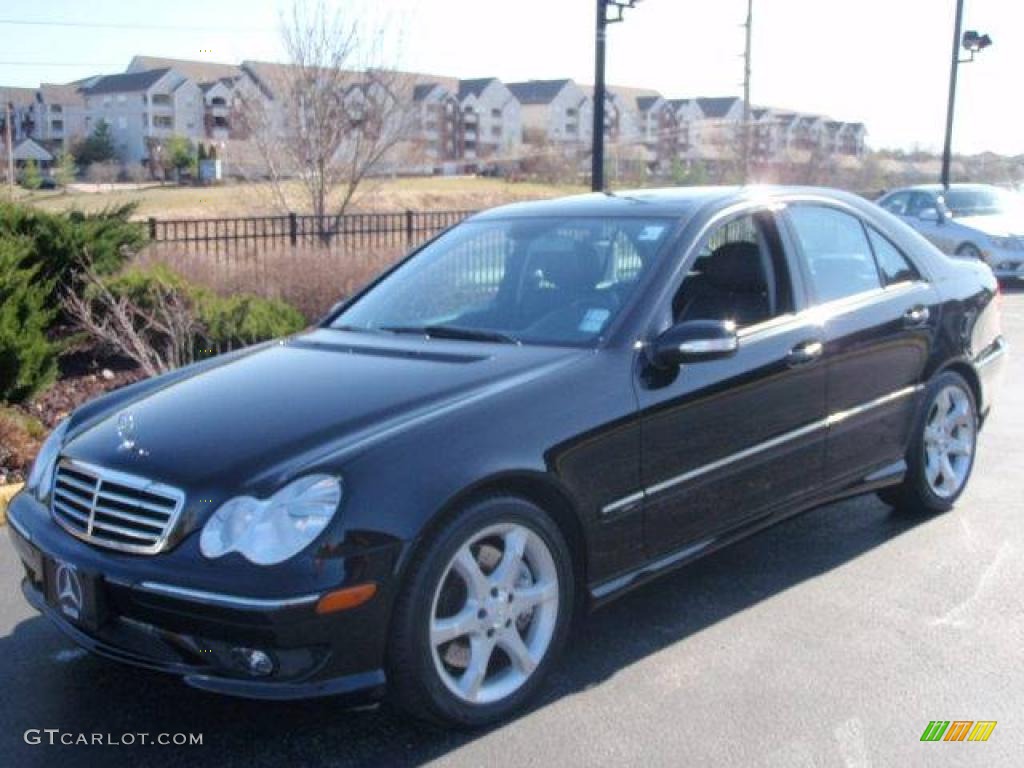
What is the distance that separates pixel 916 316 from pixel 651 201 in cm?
146

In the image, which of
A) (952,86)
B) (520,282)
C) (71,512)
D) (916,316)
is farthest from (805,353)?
(952,86)

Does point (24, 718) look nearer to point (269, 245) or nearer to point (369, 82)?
point (269, 245)

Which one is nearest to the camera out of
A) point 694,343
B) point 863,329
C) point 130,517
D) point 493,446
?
point 130,517

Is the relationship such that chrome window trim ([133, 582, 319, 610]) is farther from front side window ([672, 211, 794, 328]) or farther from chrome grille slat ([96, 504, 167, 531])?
front side window ([672, 211, 794, 328])

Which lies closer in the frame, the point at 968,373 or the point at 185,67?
the point at 968,373

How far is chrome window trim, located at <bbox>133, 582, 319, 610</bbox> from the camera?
3262mm

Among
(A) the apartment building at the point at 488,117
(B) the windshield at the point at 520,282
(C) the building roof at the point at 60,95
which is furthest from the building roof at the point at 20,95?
(B) the windshield at the point at 520,282

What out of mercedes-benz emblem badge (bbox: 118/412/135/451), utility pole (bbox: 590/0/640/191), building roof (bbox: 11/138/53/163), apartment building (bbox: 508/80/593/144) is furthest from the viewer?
apartment building (bbox: 508/80/593/144)

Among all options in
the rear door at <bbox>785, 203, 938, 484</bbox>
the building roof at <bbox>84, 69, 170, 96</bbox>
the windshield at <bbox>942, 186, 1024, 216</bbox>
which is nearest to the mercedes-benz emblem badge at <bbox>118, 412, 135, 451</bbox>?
the rear door at <bbox>785, 203, 938, 484</bbox>

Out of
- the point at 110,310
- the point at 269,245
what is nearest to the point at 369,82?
the point at 269,245

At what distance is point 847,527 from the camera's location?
5.80 m

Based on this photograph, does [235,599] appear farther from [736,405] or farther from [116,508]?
[736,405]

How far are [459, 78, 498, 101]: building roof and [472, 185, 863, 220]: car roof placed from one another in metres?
83.0

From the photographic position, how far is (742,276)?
16.1 ft
